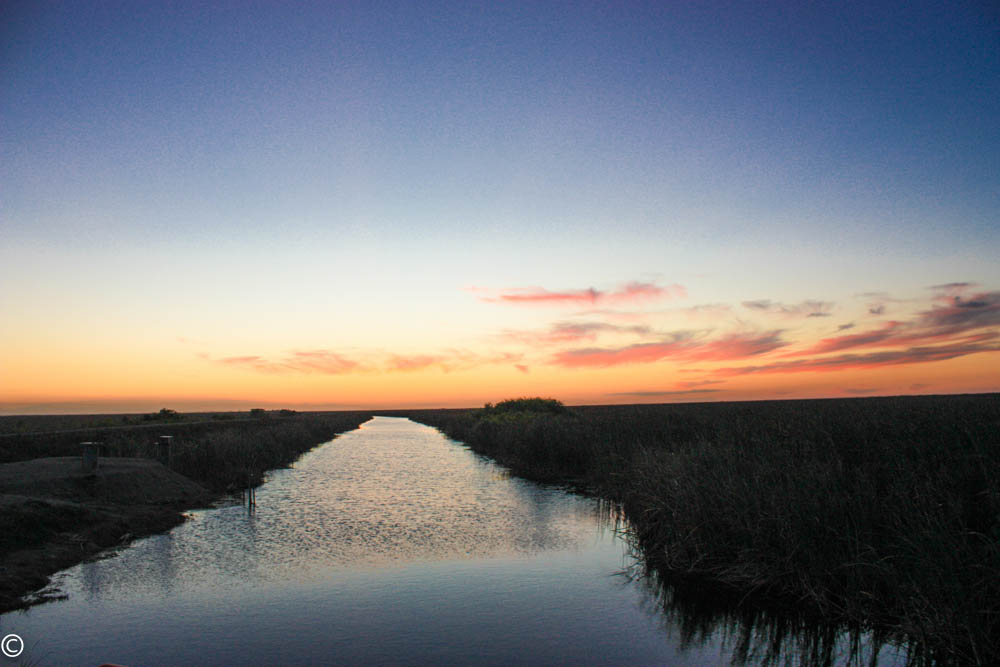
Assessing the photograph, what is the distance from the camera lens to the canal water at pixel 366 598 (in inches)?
286

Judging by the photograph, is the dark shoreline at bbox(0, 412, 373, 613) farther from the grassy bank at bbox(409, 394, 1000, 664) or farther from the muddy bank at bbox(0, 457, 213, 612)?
the grassy bank at bbox(409, 394, 1000, 664)

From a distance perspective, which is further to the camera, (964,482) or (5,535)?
(5,535)

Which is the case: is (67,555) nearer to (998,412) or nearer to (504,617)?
(504,617)

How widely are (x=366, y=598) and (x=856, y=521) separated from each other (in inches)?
283

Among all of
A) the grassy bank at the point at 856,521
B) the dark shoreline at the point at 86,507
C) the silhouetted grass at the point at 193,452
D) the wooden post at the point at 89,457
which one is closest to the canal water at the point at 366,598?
the dark shoreline at the point at 86,507

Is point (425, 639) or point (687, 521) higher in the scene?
point (687, 521)

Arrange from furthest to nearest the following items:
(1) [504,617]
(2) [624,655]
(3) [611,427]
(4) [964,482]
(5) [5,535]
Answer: (3) [611,427]
(5) [5,535]
(4) [964,482]
(1) [504,617]
(2) [624,655]

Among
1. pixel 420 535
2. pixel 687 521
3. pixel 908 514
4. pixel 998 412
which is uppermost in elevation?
pixel 998 412

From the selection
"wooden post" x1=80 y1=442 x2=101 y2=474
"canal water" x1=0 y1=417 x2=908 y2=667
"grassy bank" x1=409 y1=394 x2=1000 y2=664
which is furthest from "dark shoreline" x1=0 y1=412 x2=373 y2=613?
"grassy bank" x1=409 y1=394 x2=1000 y2=664

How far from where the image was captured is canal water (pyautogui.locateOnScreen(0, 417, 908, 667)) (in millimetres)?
7258

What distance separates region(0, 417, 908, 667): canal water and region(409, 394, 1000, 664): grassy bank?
1.39m

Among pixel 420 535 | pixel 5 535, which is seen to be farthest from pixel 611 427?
pixel 5 535

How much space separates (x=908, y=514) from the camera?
24.6 ft

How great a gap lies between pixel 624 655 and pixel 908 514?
3.91m
